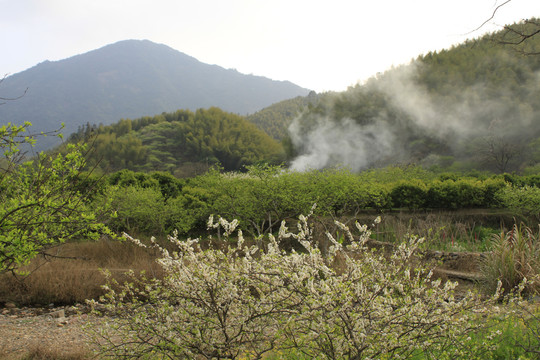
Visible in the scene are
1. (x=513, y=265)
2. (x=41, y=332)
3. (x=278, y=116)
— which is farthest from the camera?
(x=278, y=116)

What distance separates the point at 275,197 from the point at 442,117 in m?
34.5

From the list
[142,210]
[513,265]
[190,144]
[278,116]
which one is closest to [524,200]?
[513,265]

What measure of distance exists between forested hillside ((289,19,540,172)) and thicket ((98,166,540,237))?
52.2ft

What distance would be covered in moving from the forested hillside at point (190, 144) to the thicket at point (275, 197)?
124 feet

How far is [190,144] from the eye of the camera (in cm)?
6116

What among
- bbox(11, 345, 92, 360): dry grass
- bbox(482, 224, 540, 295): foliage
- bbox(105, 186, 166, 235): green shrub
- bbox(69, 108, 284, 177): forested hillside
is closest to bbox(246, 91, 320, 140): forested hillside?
bbox(69, 108, 284, 177): forested hillside

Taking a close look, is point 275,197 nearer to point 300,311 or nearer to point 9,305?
point 9,305

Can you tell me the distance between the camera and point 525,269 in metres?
6.12

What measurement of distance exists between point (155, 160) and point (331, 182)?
4534 centimetres

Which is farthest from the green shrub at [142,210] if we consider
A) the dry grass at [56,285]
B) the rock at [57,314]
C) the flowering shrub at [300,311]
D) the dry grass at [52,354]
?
the flowering shrub at [300,311]

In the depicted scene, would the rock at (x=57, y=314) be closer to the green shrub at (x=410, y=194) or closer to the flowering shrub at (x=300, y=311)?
the flowering shrub at (x=300, y=311)

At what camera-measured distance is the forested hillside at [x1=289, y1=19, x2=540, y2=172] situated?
105 feet

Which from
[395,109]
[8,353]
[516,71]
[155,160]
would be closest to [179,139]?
[155,160]

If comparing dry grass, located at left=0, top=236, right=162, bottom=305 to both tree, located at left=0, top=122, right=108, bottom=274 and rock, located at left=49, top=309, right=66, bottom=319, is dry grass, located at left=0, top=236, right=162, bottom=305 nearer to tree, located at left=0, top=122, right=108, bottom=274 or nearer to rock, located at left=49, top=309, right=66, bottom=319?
rock, located at left=49, top=309, right=66, bottom=319
